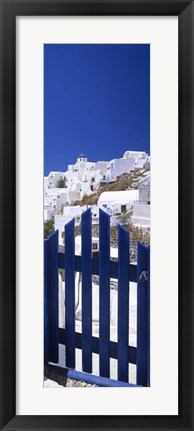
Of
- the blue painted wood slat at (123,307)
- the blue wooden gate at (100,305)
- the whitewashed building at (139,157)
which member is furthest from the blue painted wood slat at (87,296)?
the whitewashed building at (139,157)

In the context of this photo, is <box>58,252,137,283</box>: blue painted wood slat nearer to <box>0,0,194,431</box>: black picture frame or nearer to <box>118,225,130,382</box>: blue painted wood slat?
<box>118,225,130,382</box>: blue painted wood slat

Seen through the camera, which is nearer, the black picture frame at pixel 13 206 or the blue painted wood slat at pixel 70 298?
the black picture frame at pixel 13 206

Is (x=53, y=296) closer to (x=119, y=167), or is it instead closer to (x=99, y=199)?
(x=99, y=199)

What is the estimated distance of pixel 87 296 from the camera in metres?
1.23

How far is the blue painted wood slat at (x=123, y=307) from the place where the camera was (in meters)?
1.20

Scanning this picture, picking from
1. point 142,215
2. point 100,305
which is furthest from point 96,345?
point 142,215

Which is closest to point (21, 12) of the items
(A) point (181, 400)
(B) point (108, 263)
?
(B) point (108, 263)

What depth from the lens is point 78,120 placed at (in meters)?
1.18

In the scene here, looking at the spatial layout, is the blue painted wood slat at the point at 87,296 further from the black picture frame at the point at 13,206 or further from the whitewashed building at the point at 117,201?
the black picture frame at the point at 13,206

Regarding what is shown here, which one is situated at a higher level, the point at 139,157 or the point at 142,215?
the point at 139,157

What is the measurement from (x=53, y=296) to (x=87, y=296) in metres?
0.12

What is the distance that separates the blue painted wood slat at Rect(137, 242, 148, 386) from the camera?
1176 mm

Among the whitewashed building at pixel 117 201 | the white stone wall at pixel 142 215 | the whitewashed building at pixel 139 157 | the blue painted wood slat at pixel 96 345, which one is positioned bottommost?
the blue painted wood slat at pixel 96 345

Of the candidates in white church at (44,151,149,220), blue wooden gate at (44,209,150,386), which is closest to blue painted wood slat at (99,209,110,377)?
blue wooden gate at (44,209,150,386)
